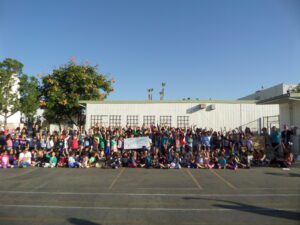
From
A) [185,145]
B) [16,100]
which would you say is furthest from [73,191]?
[16,100]

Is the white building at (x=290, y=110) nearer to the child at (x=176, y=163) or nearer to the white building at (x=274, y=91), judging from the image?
the child at (x=176, y=163)

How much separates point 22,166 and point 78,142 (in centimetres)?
315

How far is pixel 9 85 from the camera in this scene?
36250mm

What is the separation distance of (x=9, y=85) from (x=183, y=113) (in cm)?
2605

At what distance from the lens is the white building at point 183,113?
859 inches

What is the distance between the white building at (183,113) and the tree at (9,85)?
19.1 metres

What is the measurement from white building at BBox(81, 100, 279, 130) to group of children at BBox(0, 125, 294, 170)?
5581 millimetres

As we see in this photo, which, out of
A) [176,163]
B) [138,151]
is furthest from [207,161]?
[138,151]

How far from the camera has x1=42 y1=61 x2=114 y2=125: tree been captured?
97.5 feet

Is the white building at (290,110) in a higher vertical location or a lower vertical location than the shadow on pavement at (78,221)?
higher

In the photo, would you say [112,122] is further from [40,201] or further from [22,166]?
[40,201]

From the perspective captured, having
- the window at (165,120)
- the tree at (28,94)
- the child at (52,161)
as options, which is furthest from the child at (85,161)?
the tree at (28,94)

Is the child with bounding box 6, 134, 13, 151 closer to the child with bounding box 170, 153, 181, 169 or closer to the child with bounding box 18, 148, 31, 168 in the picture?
the child with bounding box 18, 148, 31, 168

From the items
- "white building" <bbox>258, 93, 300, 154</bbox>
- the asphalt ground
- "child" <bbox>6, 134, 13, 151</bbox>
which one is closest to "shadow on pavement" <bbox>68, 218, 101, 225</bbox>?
the asphalt ground
